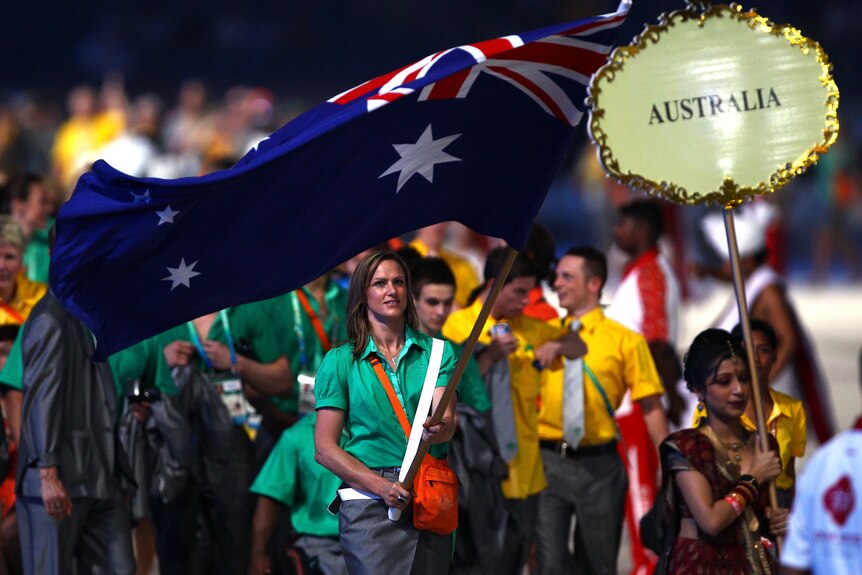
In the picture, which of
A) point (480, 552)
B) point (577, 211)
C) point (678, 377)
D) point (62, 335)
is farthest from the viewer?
point (577, 211)

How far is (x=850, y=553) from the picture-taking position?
5320mm

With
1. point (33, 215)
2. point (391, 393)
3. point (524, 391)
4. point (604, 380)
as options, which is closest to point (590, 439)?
point (604, 380)

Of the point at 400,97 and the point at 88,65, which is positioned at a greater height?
the point at 88,65

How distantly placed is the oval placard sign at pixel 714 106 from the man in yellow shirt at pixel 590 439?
6.68 feet

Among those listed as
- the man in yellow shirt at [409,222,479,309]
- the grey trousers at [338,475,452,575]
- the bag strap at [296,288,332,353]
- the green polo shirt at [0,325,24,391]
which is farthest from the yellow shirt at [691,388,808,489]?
the man in yellow shirt at [409,222,479,309]

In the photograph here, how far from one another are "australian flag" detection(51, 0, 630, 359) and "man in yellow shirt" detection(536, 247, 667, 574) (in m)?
2.03

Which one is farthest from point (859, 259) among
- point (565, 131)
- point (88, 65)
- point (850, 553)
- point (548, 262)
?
point (850, 553)

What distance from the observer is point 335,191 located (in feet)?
23.8

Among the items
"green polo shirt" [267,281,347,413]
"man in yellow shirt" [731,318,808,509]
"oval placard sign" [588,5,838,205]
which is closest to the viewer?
"oval placard sign" [588,5,838,205]

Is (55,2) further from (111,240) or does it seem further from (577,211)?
(111,240)

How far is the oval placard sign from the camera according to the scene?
731 centimetres

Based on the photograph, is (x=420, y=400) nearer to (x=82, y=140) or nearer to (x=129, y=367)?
(x=129, y=367)

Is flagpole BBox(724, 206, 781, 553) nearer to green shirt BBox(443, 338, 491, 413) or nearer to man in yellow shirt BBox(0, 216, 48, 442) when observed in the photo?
green shirt BBox(443, 338, 491, 413)

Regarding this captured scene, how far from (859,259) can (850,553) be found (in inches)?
991
